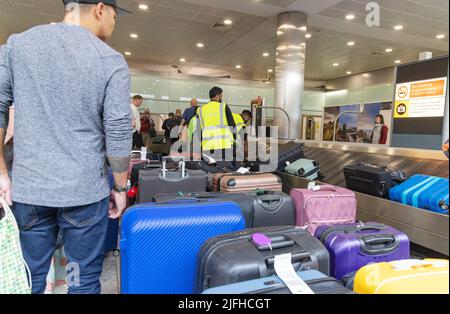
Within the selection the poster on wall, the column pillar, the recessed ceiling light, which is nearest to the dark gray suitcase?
the poster on wall

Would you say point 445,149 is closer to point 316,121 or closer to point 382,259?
point 382,259

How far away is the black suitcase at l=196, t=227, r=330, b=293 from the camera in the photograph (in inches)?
41.5

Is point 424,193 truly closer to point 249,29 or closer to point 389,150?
point 389,150

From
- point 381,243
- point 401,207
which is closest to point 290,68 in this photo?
point 401,207

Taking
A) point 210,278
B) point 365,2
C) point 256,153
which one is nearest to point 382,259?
point 210,278

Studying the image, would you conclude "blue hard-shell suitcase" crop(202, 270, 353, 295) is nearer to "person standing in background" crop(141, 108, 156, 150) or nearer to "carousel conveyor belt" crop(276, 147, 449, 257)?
"carousel conveyor belt" crop(276, 147, 449, 257)

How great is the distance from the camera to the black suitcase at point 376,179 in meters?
2.55

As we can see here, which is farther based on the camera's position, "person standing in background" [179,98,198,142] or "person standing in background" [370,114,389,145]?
"person standing in background" [370,114,389,145]

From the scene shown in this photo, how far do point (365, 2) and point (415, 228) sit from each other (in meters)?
6.01

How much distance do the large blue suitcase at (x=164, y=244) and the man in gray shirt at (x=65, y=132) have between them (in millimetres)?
140

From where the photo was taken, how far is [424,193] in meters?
2.19

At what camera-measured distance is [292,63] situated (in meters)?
7.62

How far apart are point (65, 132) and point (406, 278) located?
1.19 meters

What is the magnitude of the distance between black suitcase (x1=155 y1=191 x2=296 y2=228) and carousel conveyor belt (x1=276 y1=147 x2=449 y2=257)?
83 centimetres
